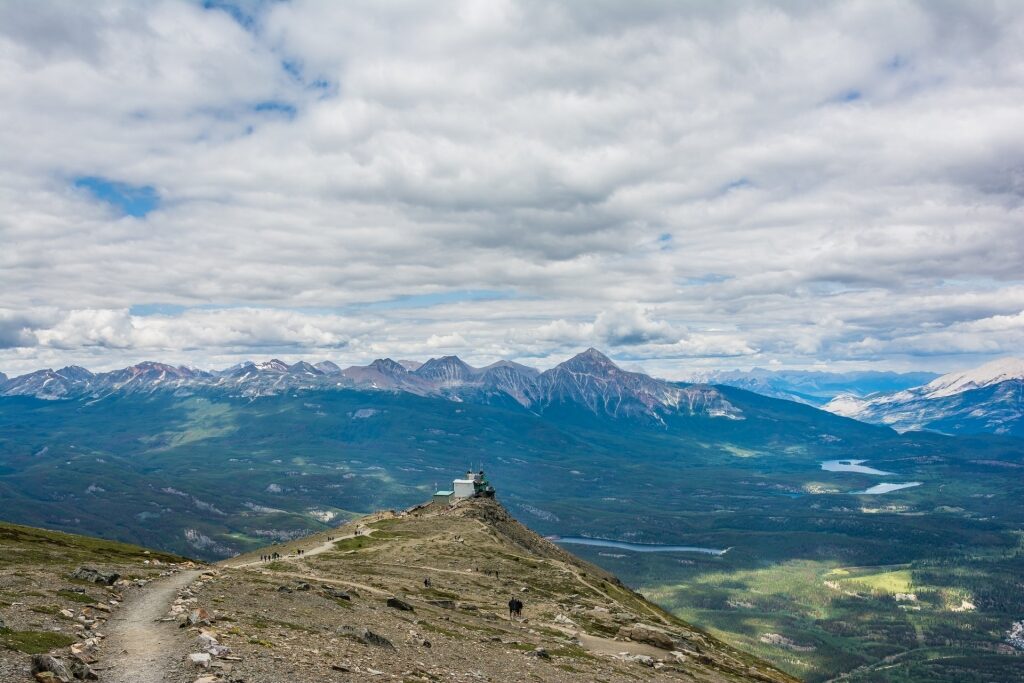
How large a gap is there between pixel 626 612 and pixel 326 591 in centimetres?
6036

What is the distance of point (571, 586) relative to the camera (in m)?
125

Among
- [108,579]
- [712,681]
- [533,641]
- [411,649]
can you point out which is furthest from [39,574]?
[712,681]

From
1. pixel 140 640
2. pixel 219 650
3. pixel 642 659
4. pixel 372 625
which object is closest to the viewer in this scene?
pixel 219 650

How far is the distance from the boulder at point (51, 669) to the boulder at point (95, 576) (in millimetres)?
37356

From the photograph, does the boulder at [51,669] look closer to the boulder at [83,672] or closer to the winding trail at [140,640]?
the boulder at [83,672]

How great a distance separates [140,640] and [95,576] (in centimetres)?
3024

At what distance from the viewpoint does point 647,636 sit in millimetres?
88438

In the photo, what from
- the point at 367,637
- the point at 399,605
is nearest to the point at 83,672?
the point at 367,637

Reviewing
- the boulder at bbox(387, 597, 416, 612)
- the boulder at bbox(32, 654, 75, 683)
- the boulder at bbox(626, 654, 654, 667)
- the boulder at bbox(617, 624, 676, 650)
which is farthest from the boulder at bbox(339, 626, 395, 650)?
the boulder at bbox(617, 624, 676, 650)

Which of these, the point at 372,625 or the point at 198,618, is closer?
the point at 198,618

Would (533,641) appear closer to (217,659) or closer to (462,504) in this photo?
(217,659)

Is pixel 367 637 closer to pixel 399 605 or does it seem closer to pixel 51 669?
pixel 51 669

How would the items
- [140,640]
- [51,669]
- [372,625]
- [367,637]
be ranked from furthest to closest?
[372,625], [367,637], [140,640], [51,669]

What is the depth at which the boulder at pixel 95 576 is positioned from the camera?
206 ft
